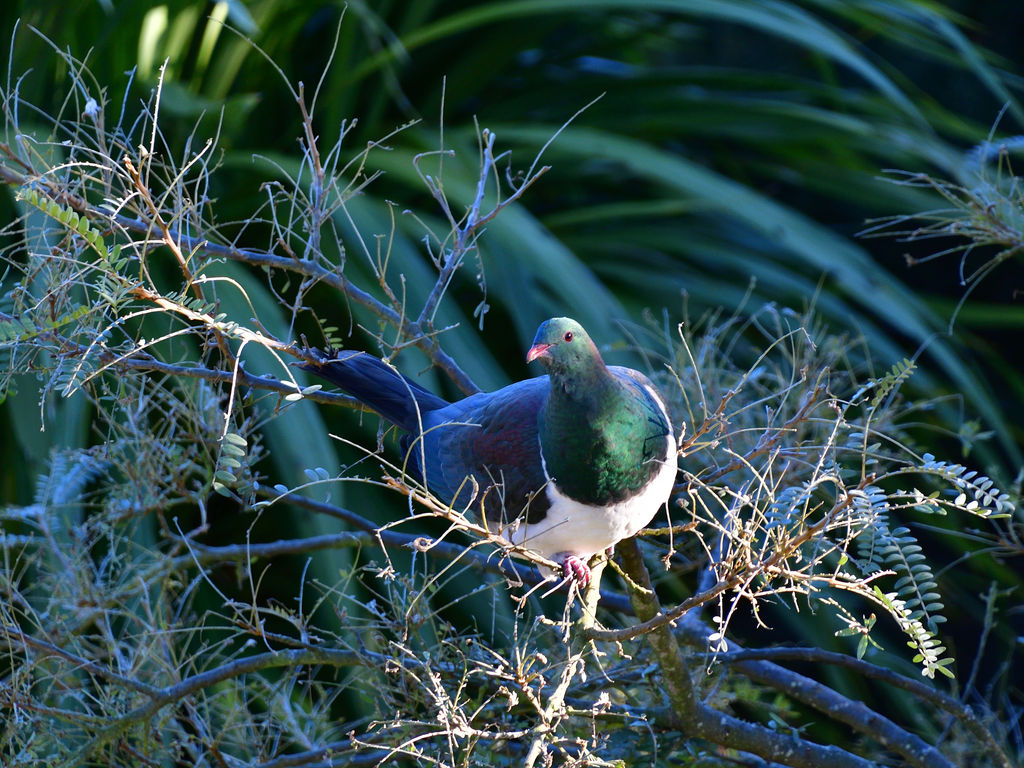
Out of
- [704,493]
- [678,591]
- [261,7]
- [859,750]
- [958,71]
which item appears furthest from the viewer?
[958,71]

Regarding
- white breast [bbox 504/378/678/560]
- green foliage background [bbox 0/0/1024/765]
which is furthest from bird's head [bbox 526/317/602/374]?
green foliage background [bbox 0/0/1024/765]

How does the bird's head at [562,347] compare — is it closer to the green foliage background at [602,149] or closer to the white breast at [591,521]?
the white breast at [591,521]

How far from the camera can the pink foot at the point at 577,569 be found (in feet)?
3.23

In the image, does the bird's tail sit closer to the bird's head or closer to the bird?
the bird

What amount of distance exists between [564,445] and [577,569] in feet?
0.40

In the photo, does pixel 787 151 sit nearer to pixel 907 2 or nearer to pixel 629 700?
pixel 907 2

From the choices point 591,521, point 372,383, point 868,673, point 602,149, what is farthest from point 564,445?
point 602,149

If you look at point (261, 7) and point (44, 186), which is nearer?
point (44, 186)

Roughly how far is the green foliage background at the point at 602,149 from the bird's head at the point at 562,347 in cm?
86

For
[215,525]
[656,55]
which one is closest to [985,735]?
[215,525]

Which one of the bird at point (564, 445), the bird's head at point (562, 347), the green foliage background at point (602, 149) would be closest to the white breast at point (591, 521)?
the bird at point (564, 445)

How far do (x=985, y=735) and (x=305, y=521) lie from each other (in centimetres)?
113

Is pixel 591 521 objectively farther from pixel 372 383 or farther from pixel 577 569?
pixel 372 383

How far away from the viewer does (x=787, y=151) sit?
2580mm
